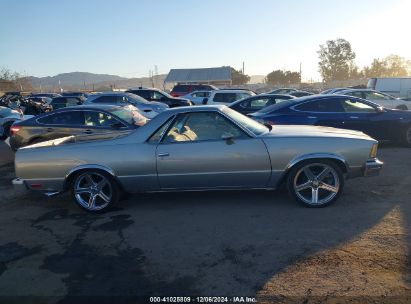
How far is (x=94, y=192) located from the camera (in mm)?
5547

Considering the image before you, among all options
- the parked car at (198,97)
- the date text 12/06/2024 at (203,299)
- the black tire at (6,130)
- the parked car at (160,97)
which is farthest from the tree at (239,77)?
the date text 12/06/2024 at (203,299)

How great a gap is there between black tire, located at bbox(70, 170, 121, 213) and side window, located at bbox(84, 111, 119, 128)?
11.4ft

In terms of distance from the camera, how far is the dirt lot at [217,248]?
3.38 metres

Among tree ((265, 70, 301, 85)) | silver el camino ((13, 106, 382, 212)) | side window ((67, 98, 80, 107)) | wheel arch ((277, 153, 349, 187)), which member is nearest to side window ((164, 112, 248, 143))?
silver el camino ((13, 106, 382, 212))

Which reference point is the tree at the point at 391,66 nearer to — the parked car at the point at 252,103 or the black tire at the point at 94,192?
the parked car at the point at 252,103

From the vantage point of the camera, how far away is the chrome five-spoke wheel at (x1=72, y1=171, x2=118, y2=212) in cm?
551

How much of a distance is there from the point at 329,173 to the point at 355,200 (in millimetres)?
646

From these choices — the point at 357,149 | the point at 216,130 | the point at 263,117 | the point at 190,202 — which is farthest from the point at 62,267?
the point at 263,117

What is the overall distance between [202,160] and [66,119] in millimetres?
5084

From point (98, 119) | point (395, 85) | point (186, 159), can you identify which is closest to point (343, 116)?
point (186, 159)

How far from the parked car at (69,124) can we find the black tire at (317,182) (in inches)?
183

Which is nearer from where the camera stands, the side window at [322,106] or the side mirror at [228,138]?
the side mirror at [228,138]

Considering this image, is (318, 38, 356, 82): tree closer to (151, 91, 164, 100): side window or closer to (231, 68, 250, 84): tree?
(231, 68, 250, 84): tree

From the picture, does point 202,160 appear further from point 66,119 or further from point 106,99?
point 106,99
